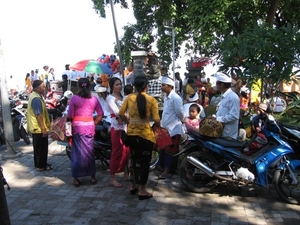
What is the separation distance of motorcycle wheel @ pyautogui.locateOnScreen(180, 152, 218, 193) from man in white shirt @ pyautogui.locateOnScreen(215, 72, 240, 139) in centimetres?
49

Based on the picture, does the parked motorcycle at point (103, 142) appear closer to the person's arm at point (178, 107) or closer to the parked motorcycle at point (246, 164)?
the person's arm at point (178, 107)

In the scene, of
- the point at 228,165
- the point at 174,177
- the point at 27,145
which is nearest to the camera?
the point at 228,165

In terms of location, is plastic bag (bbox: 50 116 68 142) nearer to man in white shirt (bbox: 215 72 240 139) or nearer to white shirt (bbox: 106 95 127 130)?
white shirt (bbox: 106 95 127 130)

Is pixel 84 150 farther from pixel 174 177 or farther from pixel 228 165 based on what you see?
pixel 228 165

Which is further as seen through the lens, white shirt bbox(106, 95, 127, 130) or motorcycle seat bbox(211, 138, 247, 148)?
white shirt bbox(106, 95, 127, 130)

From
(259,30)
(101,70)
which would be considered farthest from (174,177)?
(101,70)

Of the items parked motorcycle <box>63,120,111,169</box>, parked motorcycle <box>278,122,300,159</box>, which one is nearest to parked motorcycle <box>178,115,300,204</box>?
parked motorcycle <box>278,122,300,159</box>

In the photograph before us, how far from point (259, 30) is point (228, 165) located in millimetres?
1985

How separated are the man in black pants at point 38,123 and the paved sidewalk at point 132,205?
433 mm

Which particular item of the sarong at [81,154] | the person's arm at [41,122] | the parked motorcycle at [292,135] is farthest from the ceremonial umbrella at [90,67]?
the parked motorcycle at [292,135]

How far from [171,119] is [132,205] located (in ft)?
5.30

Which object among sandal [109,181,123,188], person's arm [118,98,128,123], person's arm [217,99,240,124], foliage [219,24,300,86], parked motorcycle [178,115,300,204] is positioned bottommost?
sandal [109,181,123,188]

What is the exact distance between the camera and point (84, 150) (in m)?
4.93

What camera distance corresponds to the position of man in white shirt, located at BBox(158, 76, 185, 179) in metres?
5.13
